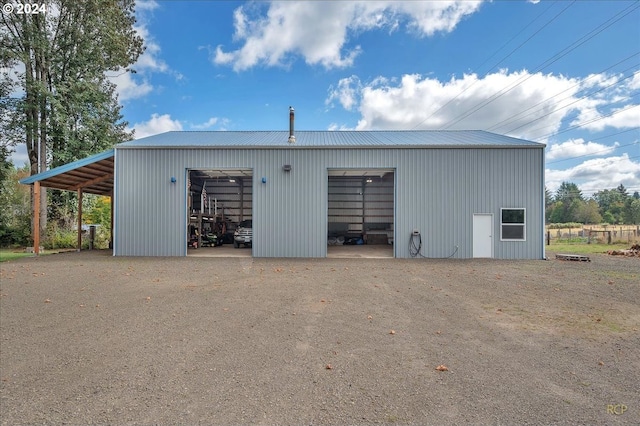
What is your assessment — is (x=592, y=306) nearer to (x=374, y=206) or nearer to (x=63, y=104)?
(x=374, y=206)

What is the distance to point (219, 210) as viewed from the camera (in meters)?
20.8

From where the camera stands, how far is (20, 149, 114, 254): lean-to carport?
45.1 ft

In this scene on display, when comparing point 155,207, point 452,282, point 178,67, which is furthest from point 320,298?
point 178,67

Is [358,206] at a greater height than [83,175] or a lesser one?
lesser

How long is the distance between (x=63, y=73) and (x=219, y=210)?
39.6 feet

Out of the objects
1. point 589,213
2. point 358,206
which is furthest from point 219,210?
point 589,213

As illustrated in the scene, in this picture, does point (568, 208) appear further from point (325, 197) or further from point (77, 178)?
point (77, 178)

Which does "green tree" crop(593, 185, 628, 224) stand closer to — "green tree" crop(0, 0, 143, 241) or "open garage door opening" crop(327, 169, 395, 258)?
"open garage door opening" crop(327, 169, 395, 258)

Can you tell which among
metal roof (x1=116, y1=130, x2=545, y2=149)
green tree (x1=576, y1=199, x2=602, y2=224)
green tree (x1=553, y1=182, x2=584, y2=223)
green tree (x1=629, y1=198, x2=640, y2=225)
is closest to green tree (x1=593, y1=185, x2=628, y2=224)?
green tree (x1=576, y1=199, x2=602, y2=224)

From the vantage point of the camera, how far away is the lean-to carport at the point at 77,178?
13734mm

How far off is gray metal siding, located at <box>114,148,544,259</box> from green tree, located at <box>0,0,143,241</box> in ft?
26.9

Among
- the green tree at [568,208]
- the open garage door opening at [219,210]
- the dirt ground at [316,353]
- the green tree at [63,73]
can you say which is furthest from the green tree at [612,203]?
the green tree at [63,73]

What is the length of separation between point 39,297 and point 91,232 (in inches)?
497

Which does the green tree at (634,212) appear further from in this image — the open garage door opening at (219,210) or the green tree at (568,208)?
the open garage door opening at (219,210)
